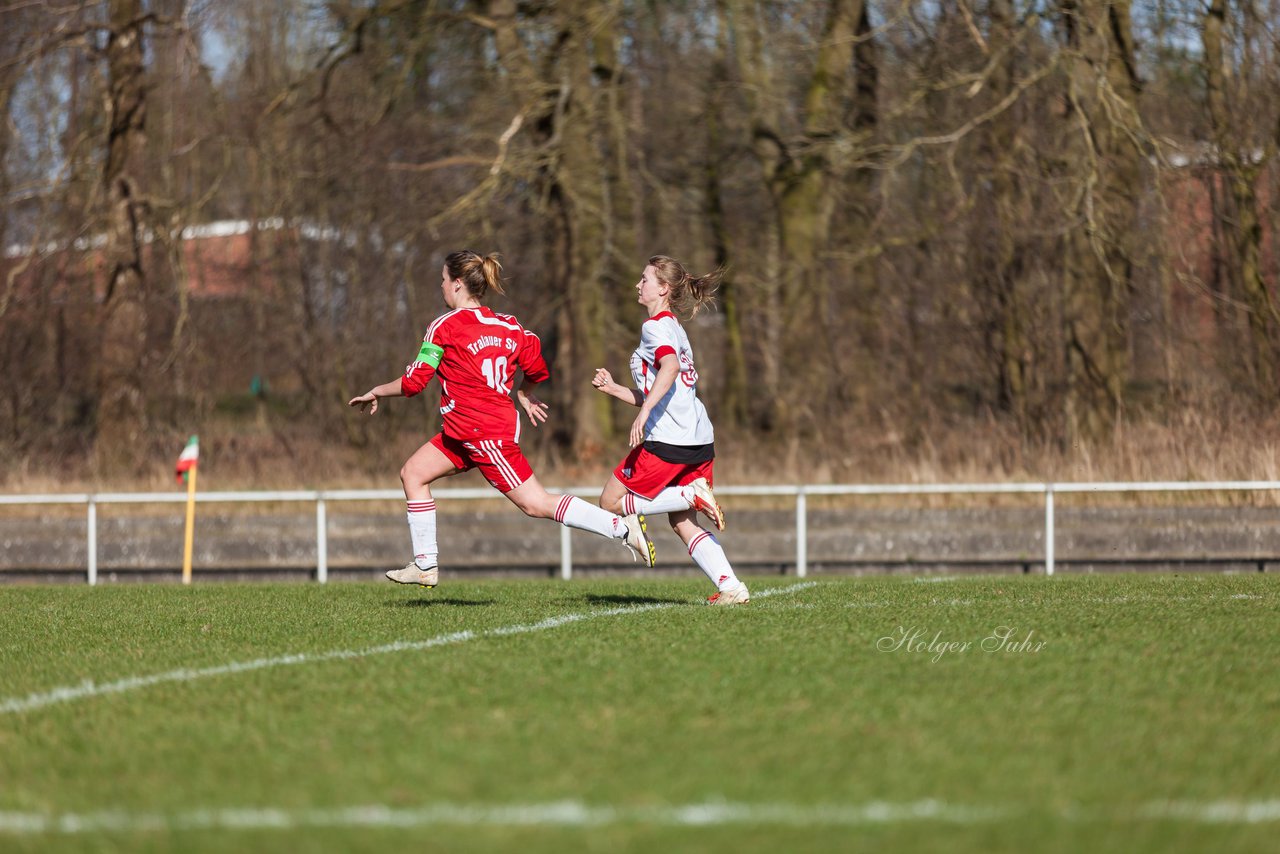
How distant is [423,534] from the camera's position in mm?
9023

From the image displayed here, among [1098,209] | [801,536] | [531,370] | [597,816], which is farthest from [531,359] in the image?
[1098,209]

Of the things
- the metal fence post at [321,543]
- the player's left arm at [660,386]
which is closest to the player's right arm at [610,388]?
the player's left arm at [660,386]

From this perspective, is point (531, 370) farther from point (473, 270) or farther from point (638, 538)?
point (638, 538)

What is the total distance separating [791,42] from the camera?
2222 centimetres

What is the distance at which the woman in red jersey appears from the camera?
28.7 ft

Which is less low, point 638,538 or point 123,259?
point 123,259

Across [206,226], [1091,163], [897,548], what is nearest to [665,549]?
[897,548]

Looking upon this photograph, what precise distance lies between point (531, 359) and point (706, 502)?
1321 millimetres

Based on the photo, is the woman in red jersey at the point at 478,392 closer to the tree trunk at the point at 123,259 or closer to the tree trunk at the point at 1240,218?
the tree trunk at the point at 1240,218

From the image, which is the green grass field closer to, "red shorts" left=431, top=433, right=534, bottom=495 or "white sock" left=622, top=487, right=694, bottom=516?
"white sock" left=622, top=487, right=694, bottom=516

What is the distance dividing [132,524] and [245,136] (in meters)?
9.18

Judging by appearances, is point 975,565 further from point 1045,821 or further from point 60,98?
point 60,98

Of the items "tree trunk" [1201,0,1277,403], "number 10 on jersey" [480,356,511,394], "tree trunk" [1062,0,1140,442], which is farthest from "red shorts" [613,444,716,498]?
"tree trunk" [1201,0,1277,403]

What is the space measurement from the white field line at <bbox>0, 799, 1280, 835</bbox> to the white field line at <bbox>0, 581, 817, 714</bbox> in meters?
1.90
